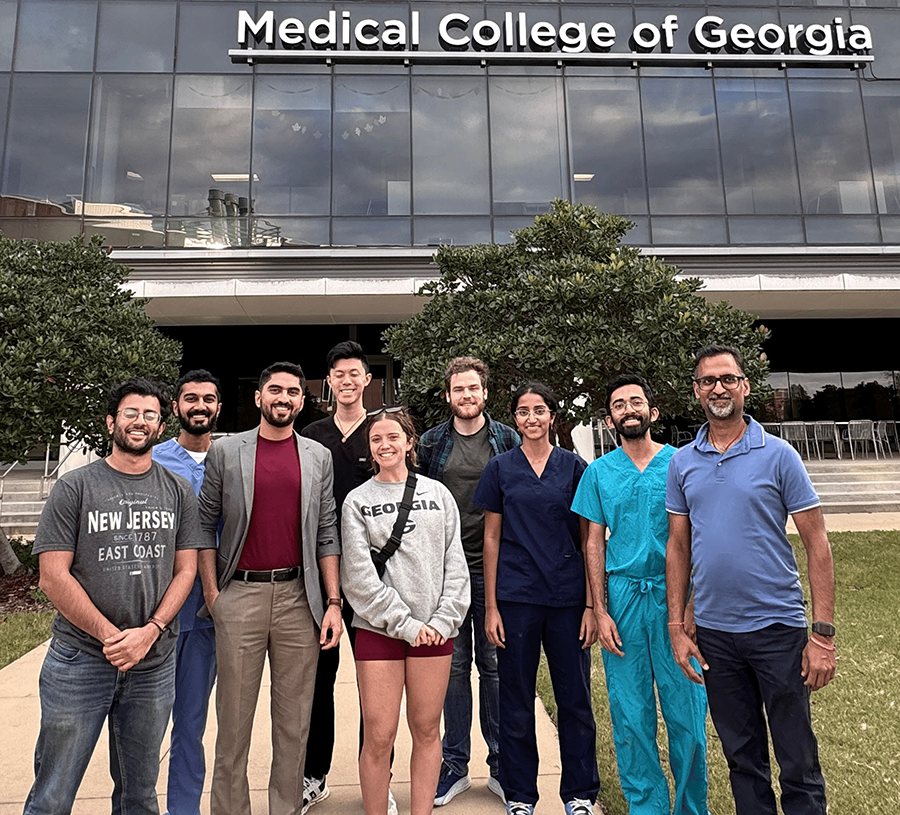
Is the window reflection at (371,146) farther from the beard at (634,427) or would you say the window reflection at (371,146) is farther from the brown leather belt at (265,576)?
the brown leather belt at (265,576)

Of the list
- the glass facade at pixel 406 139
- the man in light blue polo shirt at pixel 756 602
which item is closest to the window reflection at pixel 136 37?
the glass facade at pixel 406 139

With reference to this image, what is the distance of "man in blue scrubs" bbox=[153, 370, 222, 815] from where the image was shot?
9.65ft

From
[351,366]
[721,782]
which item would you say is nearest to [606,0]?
[351,366]

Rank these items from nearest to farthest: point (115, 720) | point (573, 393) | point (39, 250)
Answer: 1. point (115, 720)
2. point (573, 393)
3. point (39, 250)

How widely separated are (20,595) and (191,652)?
631cm

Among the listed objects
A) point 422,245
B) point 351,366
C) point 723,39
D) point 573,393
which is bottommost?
point 351,366

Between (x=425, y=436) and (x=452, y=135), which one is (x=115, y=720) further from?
(x=452, y=135)

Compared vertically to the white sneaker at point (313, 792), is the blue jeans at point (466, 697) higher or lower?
higher

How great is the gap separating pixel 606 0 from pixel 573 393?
41.6 feet

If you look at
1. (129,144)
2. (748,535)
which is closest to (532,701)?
(748,535)

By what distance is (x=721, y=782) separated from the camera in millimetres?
3477

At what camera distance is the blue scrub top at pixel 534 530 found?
3045mm

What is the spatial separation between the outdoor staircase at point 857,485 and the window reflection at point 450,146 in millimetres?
9466

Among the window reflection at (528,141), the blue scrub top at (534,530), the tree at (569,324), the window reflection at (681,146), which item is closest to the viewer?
the blue scrub top at (534,530)
